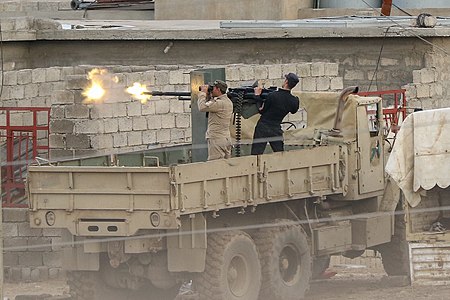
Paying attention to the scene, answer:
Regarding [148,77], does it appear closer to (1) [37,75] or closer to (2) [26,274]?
(1) [37,75]

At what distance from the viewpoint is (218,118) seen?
16922mm

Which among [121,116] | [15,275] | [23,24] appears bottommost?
[15,275]

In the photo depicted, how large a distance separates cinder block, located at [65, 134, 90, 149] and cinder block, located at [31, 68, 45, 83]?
6.41 ft

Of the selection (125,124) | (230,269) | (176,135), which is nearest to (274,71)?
(176,135)

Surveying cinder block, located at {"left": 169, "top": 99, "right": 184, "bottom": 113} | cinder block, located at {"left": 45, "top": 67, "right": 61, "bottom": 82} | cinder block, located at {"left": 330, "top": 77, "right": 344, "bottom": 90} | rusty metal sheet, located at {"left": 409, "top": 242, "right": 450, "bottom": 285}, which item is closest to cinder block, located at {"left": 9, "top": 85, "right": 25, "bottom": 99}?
cinder block, located at {"left": 45, "top": 67, "right": 61, "bottom": 82}

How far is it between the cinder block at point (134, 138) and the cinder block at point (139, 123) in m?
0.07

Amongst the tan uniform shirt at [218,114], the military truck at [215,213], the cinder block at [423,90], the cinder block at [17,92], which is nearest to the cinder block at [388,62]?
the cinder block at [423,90]

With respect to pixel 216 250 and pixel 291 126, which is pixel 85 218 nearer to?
pixel 216 250

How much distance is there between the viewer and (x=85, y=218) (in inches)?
607

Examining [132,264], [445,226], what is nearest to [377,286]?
[445,226]

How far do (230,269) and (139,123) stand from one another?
196 inches

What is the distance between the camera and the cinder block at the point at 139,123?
20531 millimetres

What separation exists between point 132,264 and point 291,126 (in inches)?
191

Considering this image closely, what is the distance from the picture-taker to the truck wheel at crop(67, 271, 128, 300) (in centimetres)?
1625
